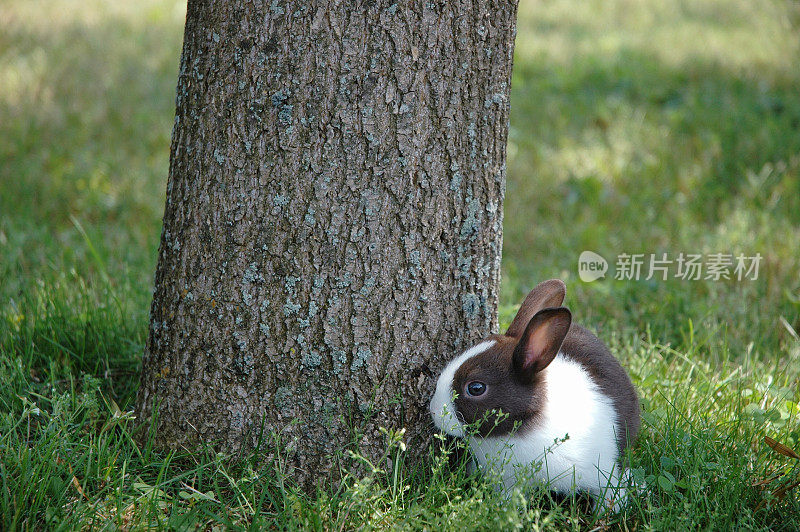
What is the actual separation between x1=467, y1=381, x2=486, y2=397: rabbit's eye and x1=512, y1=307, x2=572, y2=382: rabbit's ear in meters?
0.12

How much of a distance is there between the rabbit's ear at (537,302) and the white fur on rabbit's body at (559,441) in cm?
21

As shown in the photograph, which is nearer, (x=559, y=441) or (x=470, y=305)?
(x=559, y=441)

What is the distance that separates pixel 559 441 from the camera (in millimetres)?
2307

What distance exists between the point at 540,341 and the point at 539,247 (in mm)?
2373

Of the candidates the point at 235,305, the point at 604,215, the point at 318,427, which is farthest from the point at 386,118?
the point at 604,215

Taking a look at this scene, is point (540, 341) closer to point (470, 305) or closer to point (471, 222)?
point (470, 305)

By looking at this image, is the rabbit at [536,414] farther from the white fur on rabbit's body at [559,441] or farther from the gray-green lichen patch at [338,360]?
the gray-green lichen patch at [338,360]

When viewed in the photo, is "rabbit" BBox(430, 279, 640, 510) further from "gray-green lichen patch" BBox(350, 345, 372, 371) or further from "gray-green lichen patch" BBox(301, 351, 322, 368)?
"gray-green lichen patch" BBox(301, 351, 322, 368)

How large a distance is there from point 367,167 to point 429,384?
0.75 m

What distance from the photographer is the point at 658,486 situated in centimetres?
229

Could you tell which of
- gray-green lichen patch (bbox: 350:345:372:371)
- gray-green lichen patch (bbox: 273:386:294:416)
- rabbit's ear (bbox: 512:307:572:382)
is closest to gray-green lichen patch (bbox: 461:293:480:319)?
rabbit's ear (bbox: 512:307:572:382)

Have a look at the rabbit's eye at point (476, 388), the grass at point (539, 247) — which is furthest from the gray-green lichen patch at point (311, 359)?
the rabbit's eye at point (476, 388)

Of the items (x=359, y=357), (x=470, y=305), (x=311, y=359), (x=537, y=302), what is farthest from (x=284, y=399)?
(x=537, y=302)

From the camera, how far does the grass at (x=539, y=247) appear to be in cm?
219
